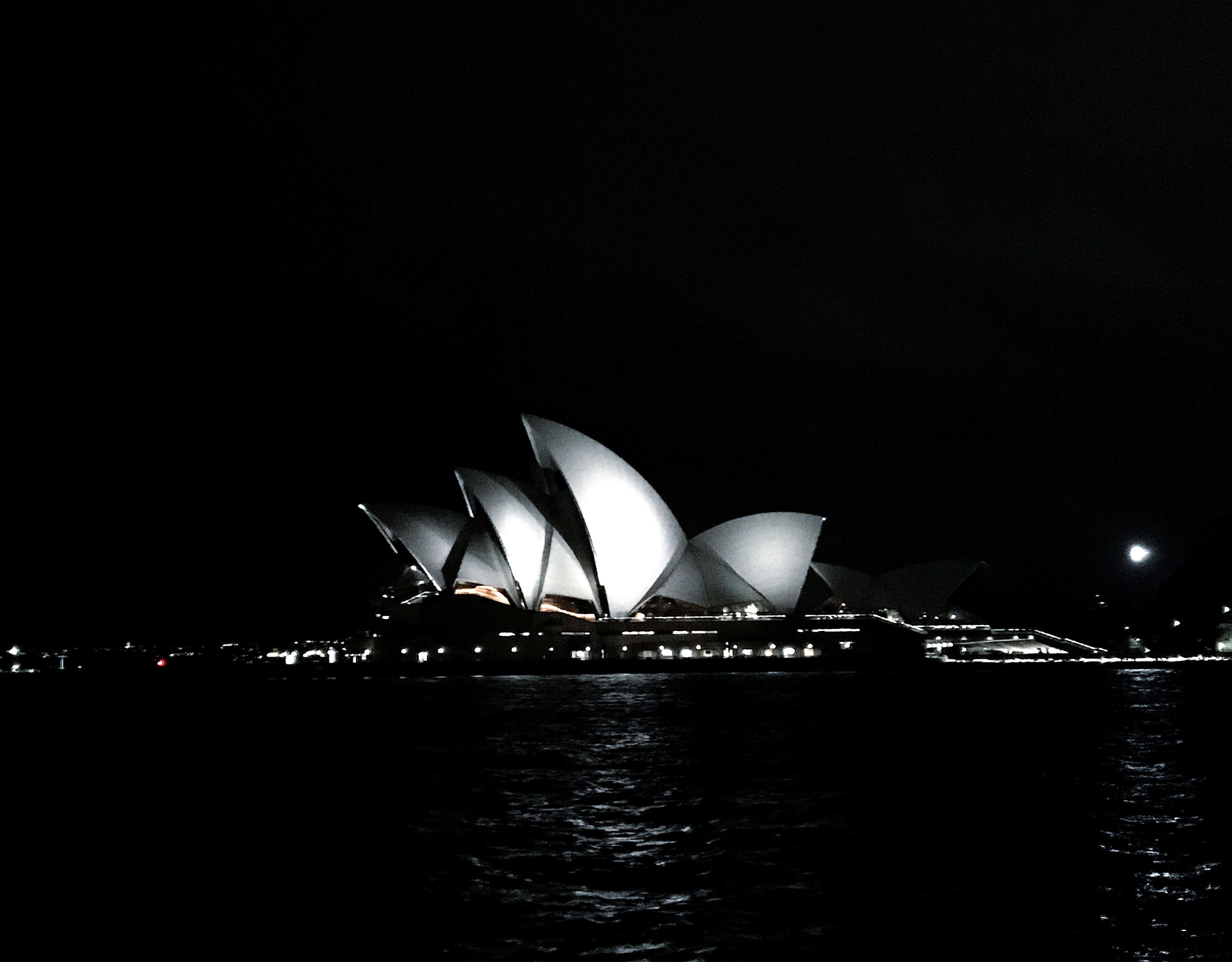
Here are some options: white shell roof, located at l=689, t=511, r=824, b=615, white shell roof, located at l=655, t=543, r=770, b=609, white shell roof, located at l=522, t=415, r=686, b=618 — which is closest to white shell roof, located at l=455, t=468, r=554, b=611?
white shell roof, located at l=522, t=415, r=686, b=618

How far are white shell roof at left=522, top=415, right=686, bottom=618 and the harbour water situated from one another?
2882 cm

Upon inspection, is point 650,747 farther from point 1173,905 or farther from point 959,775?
point 1173,905

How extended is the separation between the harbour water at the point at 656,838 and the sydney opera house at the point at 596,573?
30.8 m

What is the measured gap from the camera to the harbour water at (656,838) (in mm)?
8594

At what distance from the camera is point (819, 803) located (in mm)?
14453

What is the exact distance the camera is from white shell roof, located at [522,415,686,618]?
56219mm

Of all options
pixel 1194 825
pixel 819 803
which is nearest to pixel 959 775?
pixel 819 803

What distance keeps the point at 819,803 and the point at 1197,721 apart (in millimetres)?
17318

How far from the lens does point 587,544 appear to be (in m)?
59.5


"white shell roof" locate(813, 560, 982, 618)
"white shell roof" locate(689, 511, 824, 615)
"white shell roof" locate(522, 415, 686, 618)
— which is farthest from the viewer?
"white shell roof" locate(813, 560, 982, 618)

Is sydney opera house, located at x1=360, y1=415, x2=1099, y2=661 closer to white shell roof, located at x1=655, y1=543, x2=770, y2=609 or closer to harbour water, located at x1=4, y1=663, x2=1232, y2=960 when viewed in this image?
white shell roof, located at x1=655, y1=543, x2=770, y2=609

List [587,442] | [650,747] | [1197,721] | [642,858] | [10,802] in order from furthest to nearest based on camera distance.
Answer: [587,442] → [1197,721] → [650,747] → [10,802] → [642,858]

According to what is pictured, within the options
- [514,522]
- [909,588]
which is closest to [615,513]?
[514,522]

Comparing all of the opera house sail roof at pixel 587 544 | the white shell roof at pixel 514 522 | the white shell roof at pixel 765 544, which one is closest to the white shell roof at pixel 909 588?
the opera house sail roof at pixel 587 544
